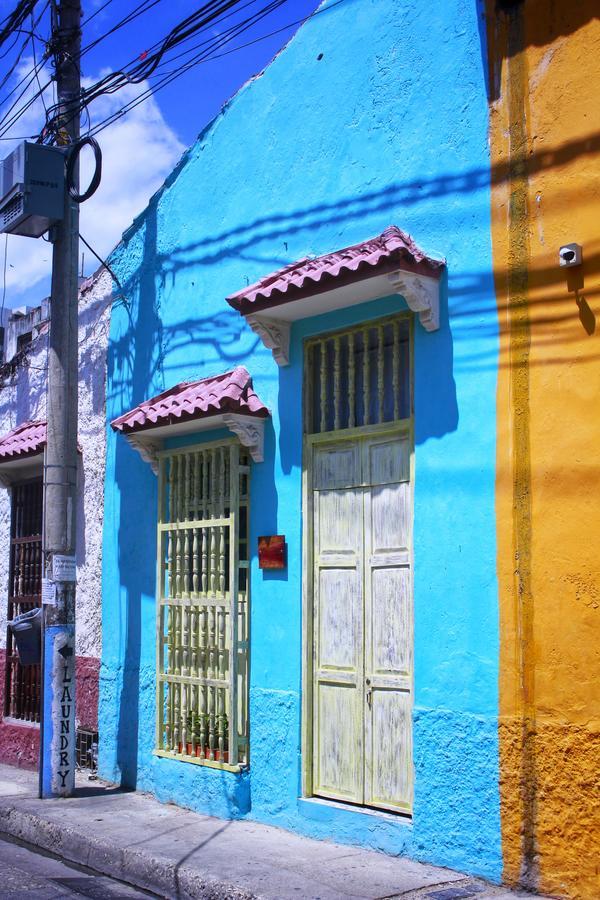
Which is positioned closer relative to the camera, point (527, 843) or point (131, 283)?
point (527, 843)

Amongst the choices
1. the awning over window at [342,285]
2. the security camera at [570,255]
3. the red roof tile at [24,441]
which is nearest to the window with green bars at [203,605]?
the awning over window at [342,285]

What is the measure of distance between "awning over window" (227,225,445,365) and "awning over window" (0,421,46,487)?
323cm

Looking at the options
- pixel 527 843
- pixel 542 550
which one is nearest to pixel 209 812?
pixel 527 843

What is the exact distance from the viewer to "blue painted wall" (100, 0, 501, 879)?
18.7 ft

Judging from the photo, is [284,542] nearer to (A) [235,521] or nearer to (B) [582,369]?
(A) [235,521]

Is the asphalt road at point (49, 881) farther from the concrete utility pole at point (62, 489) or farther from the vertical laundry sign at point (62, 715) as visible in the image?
the concrete utility pole at point (62, 489)

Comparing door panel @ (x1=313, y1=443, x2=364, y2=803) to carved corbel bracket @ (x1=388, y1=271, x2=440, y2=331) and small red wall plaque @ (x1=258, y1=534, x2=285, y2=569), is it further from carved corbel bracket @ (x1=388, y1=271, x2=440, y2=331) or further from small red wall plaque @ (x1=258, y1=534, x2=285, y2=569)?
carved corbel bracket @ (x1=388, y1=271, x2=440, y2=331)

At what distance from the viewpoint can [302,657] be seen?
680 centimetres

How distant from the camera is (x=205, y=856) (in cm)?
606

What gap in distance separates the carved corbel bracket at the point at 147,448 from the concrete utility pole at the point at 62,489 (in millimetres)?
482

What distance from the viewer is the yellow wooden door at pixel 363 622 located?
618 centimetres

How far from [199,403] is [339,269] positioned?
1695 millimetres

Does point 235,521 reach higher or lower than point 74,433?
lower

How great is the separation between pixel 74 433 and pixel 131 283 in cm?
170
